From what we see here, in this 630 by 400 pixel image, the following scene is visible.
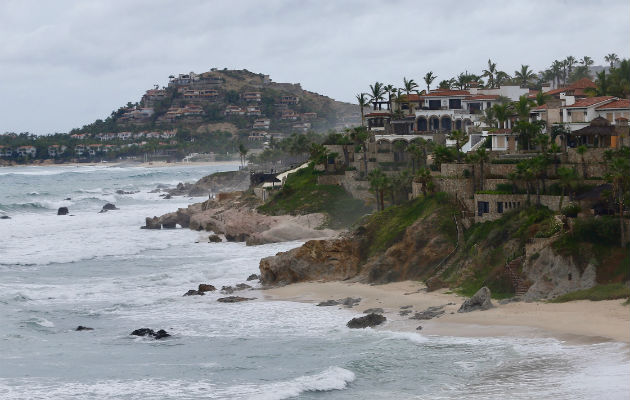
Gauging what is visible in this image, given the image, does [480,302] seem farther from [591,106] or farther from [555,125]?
[591,106]

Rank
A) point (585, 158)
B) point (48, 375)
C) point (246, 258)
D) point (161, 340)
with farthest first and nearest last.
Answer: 1. point (246, 258)
2. point (585, 158)
3. point (161, 340)
4. point (48, 375)

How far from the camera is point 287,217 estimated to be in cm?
7956

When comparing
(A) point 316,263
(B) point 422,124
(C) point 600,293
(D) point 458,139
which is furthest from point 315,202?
(C) point 600,293

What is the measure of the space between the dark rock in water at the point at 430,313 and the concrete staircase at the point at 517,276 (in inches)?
150

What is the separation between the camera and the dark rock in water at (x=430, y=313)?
146 feet

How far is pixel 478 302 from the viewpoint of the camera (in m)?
44.4

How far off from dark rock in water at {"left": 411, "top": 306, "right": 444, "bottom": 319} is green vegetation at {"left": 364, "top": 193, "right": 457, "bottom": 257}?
7549 mm

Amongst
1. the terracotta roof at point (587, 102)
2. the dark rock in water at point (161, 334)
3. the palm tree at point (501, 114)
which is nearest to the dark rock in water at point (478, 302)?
the dark rock in water at point (161, 334)

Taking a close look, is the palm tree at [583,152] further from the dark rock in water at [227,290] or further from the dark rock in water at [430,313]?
the dark rock in water at [227,290]

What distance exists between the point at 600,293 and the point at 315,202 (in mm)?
40984

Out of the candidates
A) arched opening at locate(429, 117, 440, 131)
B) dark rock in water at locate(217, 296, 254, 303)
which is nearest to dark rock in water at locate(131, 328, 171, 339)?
dark rock in water at locate(217, 296, 254, 303)

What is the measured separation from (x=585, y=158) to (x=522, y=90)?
40.7 metres

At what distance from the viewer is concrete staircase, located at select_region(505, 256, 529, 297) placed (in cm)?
4566

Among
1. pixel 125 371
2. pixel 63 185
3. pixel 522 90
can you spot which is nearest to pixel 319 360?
pixel 125 371
